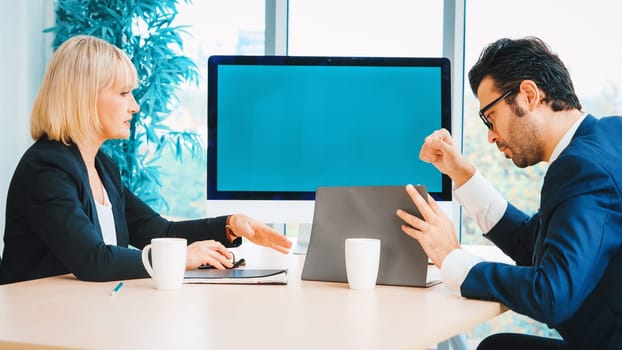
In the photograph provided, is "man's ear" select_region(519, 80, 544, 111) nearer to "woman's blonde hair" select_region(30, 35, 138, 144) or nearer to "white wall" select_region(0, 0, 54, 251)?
"woman's blonde hair" select_region(30, 35, 138, 144)

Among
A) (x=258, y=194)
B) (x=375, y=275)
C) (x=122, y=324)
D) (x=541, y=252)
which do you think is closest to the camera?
(x=122, y=324)

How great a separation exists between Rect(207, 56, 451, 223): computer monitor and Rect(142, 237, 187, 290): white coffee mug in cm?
70

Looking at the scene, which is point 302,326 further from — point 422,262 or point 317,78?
point 317,78

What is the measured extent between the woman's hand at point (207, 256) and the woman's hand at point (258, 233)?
0.14 m

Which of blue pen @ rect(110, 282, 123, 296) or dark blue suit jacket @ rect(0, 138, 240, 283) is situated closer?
blue pen @ rect(110, 282, 123, 296)

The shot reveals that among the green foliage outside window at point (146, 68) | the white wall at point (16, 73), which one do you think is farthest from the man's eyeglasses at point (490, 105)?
the white wall at point (16, 73)

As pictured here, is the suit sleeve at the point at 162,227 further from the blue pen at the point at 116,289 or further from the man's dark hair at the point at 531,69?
the man's dark hair at the point at 531,69

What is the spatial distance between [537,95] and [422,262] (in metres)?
0.45

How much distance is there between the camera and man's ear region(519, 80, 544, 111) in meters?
1.52

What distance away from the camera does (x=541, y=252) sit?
4.27 feet

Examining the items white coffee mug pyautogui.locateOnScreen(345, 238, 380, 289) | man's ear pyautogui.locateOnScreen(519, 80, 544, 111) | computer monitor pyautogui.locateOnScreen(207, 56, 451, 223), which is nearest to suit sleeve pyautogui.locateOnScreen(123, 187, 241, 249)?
computer monitor pyautogui.locateOnScreen(207, 56, 451, 223)

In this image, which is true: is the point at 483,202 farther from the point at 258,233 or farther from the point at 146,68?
the point at 146,68

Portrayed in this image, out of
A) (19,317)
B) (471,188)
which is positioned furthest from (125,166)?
(19,317)

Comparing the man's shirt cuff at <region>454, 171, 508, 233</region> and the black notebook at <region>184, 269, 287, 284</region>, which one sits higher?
the man's shirt cuff at <region>454, 171, 508, 233</region>
